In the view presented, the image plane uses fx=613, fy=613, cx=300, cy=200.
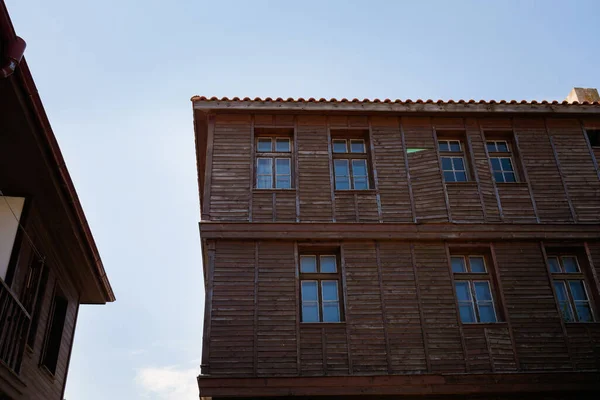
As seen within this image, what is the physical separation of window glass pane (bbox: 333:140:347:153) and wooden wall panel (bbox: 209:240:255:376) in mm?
3487

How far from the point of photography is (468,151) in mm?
15086

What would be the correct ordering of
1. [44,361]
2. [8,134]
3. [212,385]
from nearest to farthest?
[8,134]
[212,385]
[44,361]

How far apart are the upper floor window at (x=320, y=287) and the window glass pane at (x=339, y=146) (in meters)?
2.86

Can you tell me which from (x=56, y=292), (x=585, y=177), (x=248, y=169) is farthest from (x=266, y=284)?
(x=585, y=177)

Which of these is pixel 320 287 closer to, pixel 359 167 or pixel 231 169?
pixel 359 167

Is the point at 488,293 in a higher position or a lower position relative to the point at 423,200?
lower

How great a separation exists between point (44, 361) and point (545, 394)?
10897 millimetres

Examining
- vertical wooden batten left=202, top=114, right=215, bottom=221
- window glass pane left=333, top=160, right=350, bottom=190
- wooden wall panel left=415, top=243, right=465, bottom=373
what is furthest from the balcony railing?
wooden wall panel left=415, top=243, right=465, bottom=373

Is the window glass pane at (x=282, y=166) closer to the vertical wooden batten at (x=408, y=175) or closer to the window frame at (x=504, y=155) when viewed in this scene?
the vertical wooden batten at (x=408, y=175)

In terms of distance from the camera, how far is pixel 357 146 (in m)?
15.3

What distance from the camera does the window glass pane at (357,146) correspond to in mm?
15188

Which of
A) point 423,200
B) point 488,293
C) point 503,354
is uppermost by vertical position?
point 423,200

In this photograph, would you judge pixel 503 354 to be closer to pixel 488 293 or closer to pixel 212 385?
pixel 488 293

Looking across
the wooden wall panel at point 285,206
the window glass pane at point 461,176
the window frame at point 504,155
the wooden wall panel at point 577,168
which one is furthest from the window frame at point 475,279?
the wooden wall panel at point 285,206
